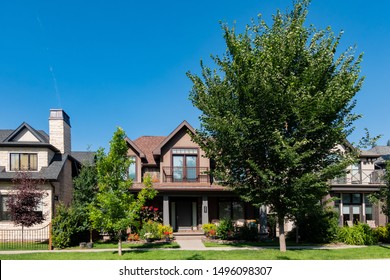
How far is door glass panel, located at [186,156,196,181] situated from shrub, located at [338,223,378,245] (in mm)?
10629

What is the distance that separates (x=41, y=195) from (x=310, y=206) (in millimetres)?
15343

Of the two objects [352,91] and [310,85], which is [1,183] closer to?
[310,85]

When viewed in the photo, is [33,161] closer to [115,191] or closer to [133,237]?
[133,237]

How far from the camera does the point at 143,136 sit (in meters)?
30.9

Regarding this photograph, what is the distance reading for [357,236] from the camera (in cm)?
2062

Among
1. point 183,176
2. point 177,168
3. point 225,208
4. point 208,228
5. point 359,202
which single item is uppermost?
point 177,168

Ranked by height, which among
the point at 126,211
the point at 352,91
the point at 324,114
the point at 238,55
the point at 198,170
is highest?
the point at 238,55

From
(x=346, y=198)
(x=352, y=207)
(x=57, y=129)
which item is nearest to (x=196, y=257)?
(x=57, y=129)

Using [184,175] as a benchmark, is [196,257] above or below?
below

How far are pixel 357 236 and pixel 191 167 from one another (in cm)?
1178

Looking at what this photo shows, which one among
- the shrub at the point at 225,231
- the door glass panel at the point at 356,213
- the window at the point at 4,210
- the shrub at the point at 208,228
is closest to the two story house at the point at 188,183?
the door glass panel at the point at 356,213

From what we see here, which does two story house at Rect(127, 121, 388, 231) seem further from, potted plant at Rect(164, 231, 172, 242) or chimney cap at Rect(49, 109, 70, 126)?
chimney cap at Rect(49, 109, 70, 126)

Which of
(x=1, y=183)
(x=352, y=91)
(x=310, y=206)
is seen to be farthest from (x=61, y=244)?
(x=352, y=91)

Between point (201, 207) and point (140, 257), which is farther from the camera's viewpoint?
point (201, 207)
